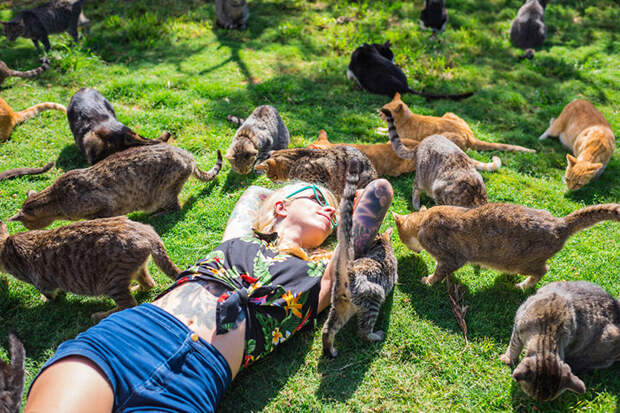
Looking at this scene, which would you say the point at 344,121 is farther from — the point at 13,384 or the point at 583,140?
the point at 13,384

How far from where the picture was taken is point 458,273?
4363 mm

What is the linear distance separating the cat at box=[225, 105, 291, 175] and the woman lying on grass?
184 cm

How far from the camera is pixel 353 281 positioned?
10.6 feet

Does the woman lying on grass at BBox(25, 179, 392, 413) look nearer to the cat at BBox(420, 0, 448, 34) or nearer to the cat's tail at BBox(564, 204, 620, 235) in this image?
the cat's tail at BBox(564, 204, 620, 235)

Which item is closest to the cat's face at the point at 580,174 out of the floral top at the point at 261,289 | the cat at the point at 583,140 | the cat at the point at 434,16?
the cat at the point at 583,140

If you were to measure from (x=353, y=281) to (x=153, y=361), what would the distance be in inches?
62.1

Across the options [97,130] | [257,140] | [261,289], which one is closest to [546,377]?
[261,289]

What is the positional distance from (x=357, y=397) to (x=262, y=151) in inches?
156

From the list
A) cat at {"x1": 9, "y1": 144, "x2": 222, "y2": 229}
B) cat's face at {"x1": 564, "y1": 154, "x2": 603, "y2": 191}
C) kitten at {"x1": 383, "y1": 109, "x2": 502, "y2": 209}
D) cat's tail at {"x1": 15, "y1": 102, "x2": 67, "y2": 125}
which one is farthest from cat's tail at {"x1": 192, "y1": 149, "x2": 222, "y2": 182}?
cat's face at {"x1": 564, "y1": 154, "x2": 603, "y2": 191}

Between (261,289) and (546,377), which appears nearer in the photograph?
(546,377)

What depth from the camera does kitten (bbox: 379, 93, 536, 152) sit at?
6262 mm

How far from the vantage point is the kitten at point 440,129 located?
247 inches

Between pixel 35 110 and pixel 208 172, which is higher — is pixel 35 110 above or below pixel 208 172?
above

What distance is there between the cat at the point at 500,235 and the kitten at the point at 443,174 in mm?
599
